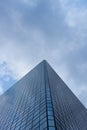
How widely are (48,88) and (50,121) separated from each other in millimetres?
17605

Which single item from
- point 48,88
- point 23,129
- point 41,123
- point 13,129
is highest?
point 48,88

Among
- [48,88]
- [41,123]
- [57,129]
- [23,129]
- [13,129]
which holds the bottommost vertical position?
[57,129]

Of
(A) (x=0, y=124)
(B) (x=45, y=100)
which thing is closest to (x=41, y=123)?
(B) (x=45, y=100)

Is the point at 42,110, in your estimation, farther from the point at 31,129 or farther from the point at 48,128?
the point at 48,128

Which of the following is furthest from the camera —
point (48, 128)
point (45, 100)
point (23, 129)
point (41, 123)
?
point (45, 100)

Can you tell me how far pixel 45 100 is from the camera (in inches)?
1641

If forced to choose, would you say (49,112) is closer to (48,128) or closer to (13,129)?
(48,128)

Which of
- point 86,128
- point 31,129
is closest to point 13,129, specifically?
point 31,129

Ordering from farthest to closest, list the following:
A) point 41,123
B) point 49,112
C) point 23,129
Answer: point 23,129 → point 49,112 → point 41,123

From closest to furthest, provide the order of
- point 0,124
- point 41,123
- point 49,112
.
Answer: point 41,123
point 49,112
point 0,124

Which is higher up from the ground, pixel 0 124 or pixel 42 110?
pixel 0 124

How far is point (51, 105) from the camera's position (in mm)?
38875

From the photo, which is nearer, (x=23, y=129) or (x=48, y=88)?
(x=23, y=129)

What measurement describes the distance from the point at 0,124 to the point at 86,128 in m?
28.2
